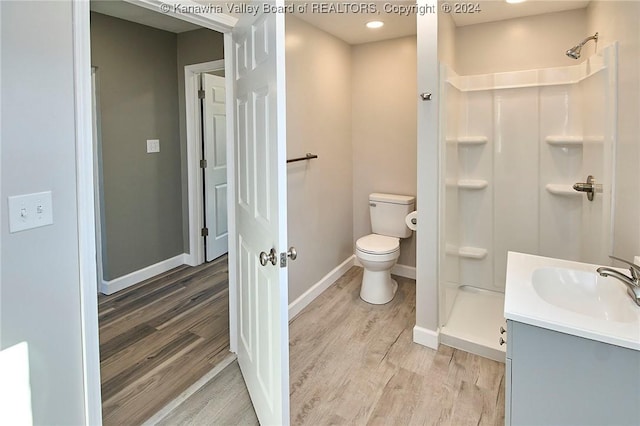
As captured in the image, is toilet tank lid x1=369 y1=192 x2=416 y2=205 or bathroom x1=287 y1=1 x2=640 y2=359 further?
toilet tank lid x1=369 y1=192 x2=416 y2=205

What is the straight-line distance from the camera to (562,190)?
2.80 metres

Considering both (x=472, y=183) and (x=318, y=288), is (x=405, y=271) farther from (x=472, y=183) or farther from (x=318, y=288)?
(x=472, y=183)

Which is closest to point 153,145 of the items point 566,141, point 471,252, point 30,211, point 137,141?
point 137,141

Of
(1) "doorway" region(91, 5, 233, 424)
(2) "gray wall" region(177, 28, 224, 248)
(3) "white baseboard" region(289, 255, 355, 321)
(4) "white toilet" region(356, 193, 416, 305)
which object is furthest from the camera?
(2) "gray wall" region(177, 28, 224, 248)

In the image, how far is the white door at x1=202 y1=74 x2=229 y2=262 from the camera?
156 inches

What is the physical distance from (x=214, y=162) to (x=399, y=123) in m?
1.89

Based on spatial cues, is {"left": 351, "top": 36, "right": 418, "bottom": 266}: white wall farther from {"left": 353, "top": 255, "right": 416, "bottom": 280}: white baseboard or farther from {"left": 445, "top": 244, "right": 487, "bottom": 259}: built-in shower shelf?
{"left": 445, "top": 244, "right": 487, "bottom": 259}: built-in shower shelf

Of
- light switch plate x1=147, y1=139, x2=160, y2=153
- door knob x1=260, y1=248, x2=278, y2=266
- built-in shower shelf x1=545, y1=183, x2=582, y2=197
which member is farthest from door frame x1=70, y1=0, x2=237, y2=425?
built-in shower shelf x1=545, y1=183, x2=582, y2=197

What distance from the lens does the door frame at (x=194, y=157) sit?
12.2ft

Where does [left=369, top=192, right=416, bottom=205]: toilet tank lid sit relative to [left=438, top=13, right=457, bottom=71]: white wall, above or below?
below

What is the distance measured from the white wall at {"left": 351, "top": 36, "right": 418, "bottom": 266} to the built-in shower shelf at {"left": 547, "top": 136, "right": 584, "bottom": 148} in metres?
1.04

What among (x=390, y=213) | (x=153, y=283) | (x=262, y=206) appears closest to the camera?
(x=262, y=206)

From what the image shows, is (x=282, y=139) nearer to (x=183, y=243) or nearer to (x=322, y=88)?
(x=322, y=88)

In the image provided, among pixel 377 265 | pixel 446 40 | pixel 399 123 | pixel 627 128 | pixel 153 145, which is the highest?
pixel 446 40
